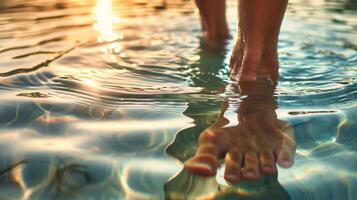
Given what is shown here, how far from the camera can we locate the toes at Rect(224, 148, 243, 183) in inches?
53.6

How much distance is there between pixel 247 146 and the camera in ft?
5.07

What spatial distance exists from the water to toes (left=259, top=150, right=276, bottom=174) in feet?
0.09

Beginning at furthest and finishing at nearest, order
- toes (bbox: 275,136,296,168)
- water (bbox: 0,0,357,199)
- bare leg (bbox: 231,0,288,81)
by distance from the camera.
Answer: bare leg (bbox: 231,0,288,81), toes (bbox: 275,136,296,168), water (bbox: 0,0,357,199)

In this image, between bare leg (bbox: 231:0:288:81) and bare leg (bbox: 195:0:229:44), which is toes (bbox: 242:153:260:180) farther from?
bare leg (bbox: 195:0:229:44)

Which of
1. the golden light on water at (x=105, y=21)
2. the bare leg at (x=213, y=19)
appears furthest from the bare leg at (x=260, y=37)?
the golden light on water at (x=105, y=21)

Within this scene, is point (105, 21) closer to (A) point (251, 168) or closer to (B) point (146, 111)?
(B) point (146, 111)

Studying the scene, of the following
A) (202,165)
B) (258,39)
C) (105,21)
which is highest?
(258,39)

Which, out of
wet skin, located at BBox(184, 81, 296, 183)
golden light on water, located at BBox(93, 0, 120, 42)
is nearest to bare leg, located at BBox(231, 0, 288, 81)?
wet skin, located at BBox(184, 81, 296, 183)

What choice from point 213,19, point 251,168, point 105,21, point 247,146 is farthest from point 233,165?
point 105,21

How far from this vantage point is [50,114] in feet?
5.88

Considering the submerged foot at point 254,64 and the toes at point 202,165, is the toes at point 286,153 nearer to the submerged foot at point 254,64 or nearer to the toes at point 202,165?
the toes at point 202,165

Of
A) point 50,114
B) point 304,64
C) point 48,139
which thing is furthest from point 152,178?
point 304,64

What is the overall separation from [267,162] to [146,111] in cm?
59

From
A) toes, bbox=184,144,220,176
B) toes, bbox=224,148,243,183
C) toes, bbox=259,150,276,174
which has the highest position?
toes, bbox=184,144,220,176
